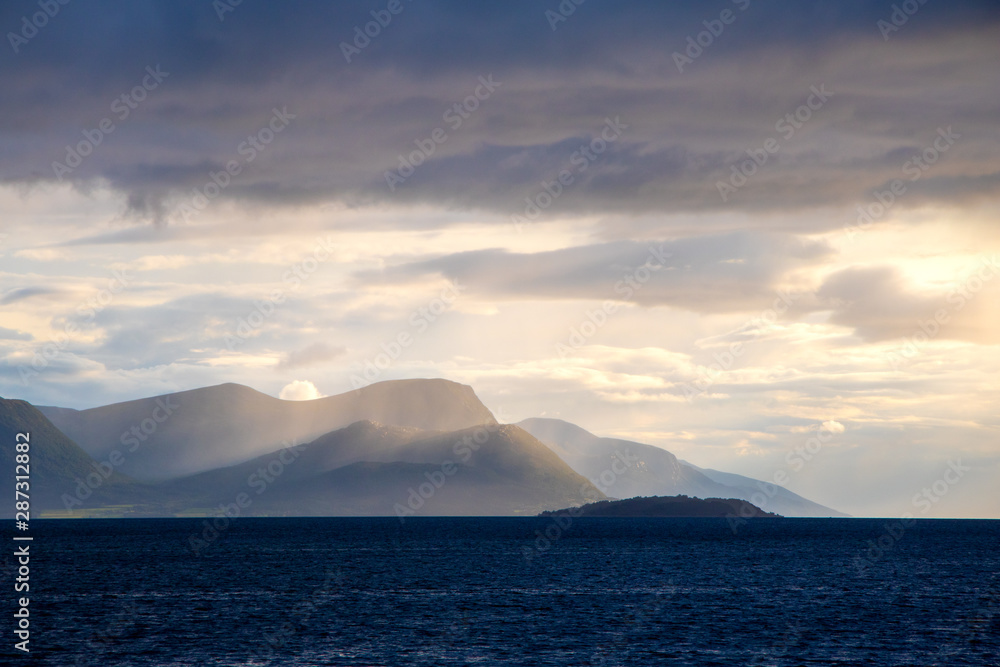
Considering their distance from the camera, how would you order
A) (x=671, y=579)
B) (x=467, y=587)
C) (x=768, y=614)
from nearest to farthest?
(x=768, y=614) < (x=467, y=587) < (x=671, y=579)

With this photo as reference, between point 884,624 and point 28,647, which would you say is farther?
point 884,624

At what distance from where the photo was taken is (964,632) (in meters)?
92.4

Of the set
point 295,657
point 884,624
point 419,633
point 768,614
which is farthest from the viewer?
point 768,614

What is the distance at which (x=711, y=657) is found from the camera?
7962cm

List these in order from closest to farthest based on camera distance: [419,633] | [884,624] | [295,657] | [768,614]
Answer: [295,657] < [419,633] < [884,624] < [768,614]

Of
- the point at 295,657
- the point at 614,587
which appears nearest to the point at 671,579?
the point at 614,587

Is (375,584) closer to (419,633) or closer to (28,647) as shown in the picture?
(419,633)

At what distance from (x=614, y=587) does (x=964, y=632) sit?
5299 centimetres

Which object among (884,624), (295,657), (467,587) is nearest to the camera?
(295,657)

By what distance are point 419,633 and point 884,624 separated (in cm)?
4715

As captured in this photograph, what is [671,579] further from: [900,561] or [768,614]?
[900,561]

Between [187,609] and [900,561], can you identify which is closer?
[187,609]

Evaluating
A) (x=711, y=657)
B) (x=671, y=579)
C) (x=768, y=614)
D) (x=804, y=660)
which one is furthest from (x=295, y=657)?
(x=671, y=579)

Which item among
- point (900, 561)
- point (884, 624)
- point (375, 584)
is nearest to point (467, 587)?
point (375, 584)
